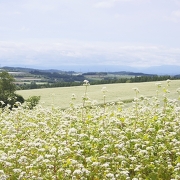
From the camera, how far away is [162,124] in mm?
11266

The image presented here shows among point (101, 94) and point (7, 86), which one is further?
point (101, 94)

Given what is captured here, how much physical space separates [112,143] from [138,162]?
102cm

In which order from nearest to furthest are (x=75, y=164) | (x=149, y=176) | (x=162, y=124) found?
1. (x=75, y=164)
2. (x=149, y=176)
3. (x=162, y=124)

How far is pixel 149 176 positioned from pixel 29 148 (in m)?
3.38

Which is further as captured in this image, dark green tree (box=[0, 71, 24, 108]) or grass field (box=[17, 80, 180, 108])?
dark green tree (box=[0, 71, 24, 108])

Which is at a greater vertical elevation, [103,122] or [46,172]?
[103,122]

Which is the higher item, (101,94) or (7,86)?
(7,86)

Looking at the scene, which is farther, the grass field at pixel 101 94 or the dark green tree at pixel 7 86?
the dark green tree at pixel 7 86

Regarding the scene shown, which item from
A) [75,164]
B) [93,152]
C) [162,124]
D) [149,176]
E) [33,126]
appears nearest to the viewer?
[75,164]

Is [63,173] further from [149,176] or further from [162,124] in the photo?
[162,124]

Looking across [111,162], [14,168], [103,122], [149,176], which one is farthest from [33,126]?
[149,176]

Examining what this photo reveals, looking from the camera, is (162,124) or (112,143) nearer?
(112,143)

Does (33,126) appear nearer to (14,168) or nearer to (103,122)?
(103,122)

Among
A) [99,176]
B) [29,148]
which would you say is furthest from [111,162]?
[29,148]
